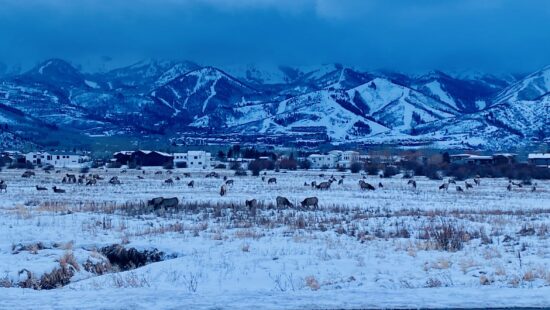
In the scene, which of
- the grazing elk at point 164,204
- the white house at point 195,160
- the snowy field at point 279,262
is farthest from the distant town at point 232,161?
the snowy field at point 279,262

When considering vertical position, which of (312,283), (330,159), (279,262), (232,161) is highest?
(330,159)

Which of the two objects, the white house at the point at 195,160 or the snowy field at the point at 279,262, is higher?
the white house at the point at 195,160

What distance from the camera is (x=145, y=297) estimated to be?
426 inches

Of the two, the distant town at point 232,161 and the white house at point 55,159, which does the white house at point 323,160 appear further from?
the white house at point 55,159

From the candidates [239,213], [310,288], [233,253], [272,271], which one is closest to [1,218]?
[239,213]

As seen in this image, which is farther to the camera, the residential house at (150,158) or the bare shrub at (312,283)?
the residential house at (150,158)

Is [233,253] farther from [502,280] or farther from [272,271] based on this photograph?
[502,280]

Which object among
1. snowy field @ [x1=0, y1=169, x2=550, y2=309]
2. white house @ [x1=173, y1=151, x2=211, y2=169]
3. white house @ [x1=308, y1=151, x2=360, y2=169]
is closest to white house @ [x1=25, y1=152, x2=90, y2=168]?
white house @ [x1=173, y1=151, x2=211, y2=169]

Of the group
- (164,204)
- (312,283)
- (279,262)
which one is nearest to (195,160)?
(164,204)

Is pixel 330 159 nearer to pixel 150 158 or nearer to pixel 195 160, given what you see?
pixel 195 160

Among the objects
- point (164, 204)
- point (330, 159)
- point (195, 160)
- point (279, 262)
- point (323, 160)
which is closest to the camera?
point (279, 262)

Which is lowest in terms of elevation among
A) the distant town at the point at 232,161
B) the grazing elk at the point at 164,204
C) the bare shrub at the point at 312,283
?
the bare shrub at the point at 312,283

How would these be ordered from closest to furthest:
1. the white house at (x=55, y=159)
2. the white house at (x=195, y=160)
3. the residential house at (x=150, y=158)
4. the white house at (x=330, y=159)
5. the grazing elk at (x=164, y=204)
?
1. the grazing elk at (x=164, y=204)
2. the white house at (x=195, y=160)
3. the residential house at (x=150, y=158)
4. the white house at (x=55, y=159)
5. the white house at (x=330, y=159)

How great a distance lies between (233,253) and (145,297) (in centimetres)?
600
